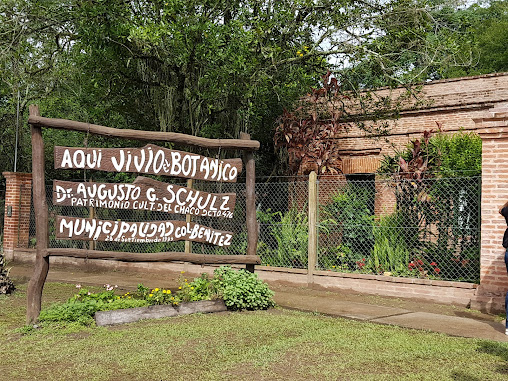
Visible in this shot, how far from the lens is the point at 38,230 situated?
7.42 meters

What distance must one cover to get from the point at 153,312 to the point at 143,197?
5.27 ft

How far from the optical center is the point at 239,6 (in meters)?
13.9

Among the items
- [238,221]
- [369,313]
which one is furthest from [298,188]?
[369,313]

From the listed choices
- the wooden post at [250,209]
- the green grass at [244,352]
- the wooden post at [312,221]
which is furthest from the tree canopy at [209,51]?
the green grass at [244,352]

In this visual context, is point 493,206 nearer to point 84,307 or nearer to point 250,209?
point 250,209

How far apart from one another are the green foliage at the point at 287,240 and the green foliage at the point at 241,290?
323cm

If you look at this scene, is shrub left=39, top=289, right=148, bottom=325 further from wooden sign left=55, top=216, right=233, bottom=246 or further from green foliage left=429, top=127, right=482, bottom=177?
green foliage left=429, top=127, right=482, bottom=177

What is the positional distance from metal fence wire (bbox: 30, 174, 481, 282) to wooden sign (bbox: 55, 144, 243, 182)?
1.27 meters

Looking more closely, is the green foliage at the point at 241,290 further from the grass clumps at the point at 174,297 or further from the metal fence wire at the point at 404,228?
the metal fence wire at the point at 404,228

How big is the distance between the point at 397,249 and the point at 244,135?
3813 mm

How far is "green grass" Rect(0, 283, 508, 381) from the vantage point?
517cm

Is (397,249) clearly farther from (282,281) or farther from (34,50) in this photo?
(34,50)

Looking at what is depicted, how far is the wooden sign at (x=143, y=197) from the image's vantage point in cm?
756

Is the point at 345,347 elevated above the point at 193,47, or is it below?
below
